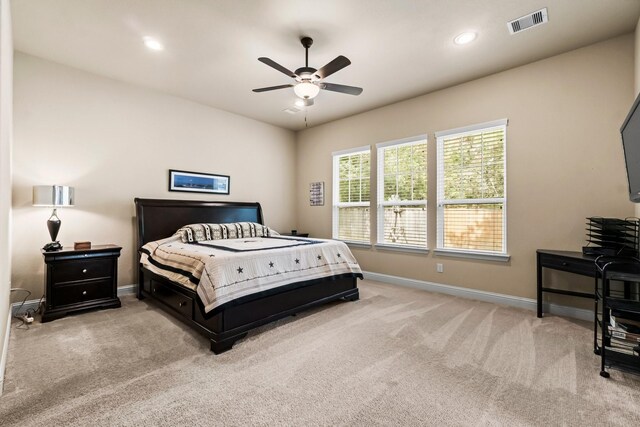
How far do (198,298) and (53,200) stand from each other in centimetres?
211

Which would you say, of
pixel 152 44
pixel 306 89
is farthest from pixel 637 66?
pixel 152 44

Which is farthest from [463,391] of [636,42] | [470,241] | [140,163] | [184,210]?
[140,163]

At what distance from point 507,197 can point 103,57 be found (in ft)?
17.1

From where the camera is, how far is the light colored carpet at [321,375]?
5.60 feet

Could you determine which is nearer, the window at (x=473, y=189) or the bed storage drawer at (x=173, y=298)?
the bed storage drawer at (x=173, y=298)

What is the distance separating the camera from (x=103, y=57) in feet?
11.4

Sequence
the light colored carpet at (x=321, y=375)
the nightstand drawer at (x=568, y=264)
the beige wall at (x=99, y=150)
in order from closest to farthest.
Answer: the light colored carpet at (x=321, y=375) < the nightstand drawer at (x=568, y=264) < the beige wall at (x=99, y=150)

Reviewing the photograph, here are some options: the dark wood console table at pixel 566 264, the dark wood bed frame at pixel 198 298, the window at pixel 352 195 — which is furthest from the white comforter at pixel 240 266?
the dark wood console table at pixel 566 264

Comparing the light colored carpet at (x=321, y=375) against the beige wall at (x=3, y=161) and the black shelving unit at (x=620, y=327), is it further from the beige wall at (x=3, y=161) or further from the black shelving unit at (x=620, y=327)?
the beige wall at (x=3, y=161)

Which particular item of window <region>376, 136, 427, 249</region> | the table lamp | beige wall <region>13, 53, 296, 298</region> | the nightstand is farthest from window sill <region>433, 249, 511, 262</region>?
the table lamp

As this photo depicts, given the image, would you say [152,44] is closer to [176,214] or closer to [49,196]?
[49,196]

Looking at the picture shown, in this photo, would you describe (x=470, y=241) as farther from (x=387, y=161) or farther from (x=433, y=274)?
(x=387, y=161)

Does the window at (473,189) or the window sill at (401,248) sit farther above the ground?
the window at (473,189)

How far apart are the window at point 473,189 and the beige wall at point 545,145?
4.5 inches
